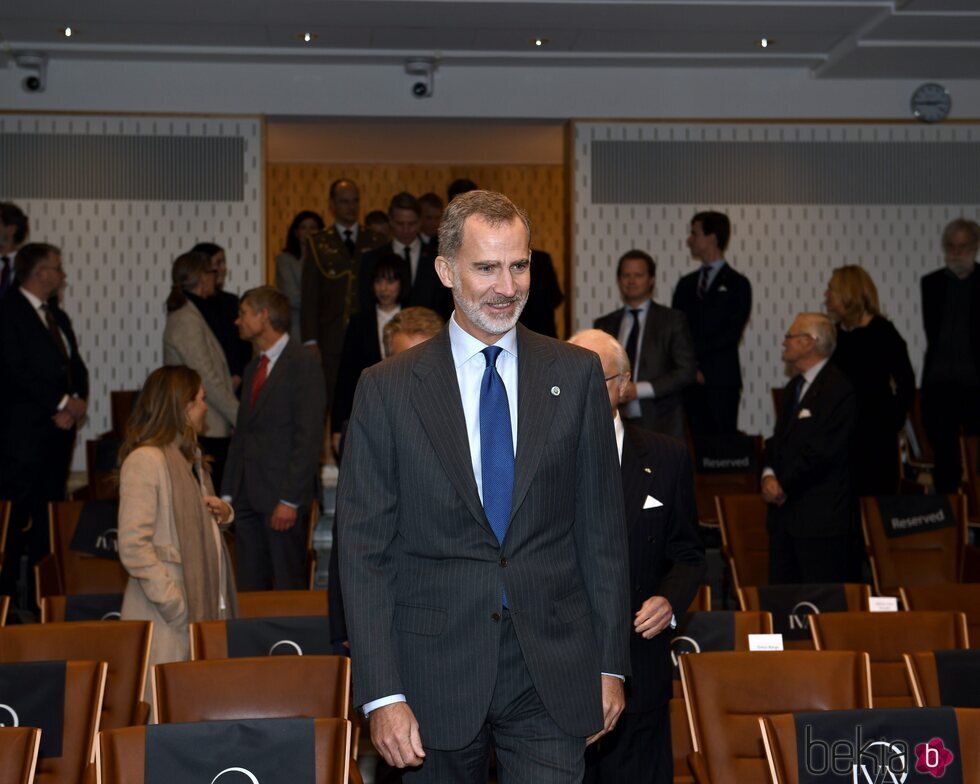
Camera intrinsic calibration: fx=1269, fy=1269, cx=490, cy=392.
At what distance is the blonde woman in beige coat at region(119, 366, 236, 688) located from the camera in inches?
178

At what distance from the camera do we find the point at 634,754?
11.9ft

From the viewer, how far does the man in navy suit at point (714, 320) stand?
8.81 m

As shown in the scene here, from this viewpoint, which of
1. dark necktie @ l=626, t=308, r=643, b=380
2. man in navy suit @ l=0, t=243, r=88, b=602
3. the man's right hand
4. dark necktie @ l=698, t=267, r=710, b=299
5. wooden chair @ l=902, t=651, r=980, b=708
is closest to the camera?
the man's right hand

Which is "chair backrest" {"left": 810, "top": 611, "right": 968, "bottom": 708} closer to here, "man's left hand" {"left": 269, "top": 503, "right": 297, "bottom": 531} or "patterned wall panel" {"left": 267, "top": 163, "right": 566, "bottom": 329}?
"man's left hand" {"left": 269, "top": 503, "right": 297, "bottom": 531}

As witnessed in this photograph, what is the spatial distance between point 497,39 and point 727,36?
1582mm

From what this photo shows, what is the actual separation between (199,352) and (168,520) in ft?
9.82

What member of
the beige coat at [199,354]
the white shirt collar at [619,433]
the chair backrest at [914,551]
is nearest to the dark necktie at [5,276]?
the beige coat at [199,354]

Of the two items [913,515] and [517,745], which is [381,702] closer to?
[517,745]

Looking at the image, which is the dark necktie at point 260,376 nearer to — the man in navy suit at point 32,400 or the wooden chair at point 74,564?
the wooden chair at point 74,564

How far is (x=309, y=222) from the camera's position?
1041cm

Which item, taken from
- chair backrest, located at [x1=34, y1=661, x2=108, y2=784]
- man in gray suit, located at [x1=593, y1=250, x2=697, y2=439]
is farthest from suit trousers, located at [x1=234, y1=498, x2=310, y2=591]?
chair backrest, located at [x1=34, y1=661, x2=108, y2=784]

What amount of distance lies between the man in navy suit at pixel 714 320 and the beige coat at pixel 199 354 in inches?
125

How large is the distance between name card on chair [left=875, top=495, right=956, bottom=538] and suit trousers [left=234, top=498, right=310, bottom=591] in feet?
9.67

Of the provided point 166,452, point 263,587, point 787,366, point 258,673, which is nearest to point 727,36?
point 787,366
